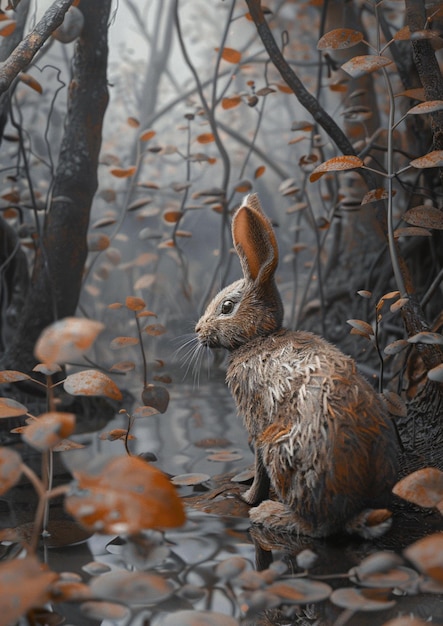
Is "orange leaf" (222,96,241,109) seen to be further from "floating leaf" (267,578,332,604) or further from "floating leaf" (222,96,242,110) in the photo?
"floating leaf" (267,578,332,604)

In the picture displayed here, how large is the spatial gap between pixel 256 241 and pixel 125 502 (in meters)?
0.82

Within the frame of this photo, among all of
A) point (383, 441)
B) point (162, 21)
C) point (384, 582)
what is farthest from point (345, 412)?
point (162, 21)

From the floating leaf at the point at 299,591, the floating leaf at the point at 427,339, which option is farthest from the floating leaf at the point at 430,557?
the floating leaf at the point at 427,339

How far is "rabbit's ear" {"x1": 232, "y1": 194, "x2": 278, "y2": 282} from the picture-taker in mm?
1482

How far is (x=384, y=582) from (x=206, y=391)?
1811 mm

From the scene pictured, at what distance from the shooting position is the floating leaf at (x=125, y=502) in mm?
791

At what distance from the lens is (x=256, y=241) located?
150cm

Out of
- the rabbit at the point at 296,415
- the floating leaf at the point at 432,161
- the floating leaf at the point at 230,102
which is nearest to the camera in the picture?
the rabbit at the point at 296,415

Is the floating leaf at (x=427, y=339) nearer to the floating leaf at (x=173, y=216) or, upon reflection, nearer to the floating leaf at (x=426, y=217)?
the floating leaf at (x=426, y=217)

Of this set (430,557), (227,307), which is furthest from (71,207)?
(430,557)

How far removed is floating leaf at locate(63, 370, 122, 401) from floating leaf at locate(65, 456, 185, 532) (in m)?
0.35

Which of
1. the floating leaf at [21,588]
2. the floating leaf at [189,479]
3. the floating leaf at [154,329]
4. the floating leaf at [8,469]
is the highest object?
the floating leaf at [154,329]

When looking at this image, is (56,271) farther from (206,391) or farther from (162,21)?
(162,21)

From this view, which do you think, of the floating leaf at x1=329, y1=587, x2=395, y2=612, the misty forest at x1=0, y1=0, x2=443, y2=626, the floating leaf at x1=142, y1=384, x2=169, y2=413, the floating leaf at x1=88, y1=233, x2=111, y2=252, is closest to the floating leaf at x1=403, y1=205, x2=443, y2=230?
the misty forest at x1=0, y1=0, x2=443, y2=626
